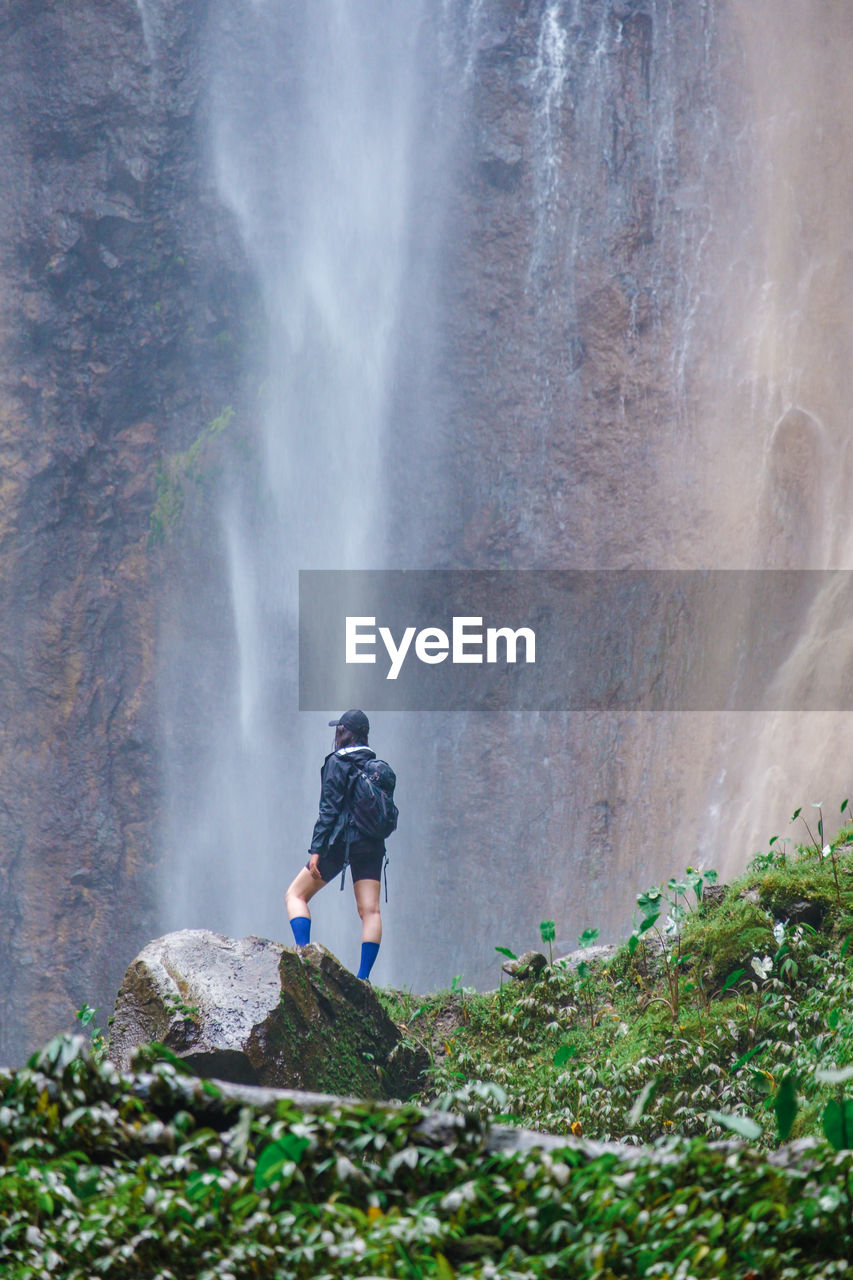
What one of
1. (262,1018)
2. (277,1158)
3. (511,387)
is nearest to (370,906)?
(262,1018)

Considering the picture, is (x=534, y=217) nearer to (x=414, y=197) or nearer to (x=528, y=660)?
(x=414, y=197)

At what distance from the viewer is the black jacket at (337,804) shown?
603 centimetres

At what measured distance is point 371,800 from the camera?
6.00 metres

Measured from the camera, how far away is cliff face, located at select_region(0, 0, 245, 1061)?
1547 centimetres

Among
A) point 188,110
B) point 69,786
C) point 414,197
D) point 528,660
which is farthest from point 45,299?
point 528,660

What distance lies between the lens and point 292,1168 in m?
1.87

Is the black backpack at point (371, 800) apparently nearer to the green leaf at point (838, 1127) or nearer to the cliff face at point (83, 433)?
the green leaf at point (838, 1127)

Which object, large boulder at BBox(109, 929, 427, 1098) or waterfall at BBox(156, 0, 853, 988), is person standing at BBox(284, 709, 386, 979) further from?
waterfall at BBox(156, 0, 853, 988)

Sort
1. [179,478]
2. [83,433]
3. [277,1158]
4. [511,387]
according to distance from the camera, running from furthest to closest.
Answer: [179,478], [83,433], [511,387], [277,1158]

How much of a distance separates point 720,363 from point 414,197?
483cm

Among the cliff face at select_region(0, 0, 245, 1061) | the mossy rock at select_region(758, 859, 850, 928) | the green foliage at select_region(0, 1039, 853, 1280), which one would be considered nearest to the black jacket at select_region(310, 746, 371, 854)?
the mossy rock at select_region(758, 859, 850, 928)

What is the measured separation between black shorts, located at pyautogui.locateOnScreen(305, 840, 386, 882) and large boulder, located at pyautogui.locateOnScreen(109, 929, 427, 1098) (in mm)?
820

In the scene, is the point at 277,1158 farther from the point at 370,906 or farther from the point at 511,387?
the point at 511,387

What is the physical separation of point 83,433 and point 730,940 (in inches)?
505
